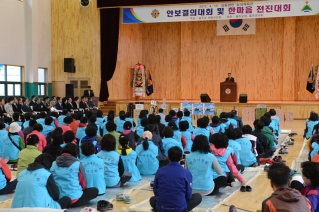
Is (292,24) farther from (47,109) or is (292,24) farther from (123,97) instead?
(47,109)

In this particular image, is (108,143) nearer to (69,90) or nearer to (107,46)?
(69,90)

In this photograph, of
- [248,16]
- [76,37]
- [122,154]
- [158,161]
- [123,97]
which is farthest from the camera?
[123,97]

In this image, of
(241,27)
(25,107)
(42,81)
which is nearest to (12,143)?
(25,107)

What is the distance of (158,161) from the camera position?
6.96 metres

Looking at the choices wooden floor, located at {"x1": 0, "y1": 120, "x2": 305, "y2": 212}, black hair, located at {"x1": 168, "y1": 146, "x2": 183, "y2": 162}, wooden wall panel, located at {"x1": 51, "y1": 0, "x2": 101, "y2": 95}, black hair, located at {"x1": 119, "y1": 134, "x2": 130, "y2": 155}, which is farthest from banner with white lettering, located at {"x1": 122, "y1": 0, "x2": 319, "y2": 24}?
black hair, located at {"x1": 168, "y1": 146, "x2": 183, "y2": 162}

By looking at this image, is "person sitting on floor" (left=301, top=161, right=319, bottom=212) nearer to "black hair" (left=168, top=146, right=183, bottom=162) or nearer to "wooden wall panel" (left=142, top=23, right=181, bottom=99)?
"black hair" (left=168, top=146, right=183, bottom=162)

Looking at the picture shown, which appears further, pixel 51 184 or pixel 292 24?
pixel 292 24

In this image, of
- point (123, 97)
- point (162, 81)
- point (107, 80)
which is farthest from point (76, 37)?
point (162, 81)

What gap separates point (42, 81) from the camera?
707 inches

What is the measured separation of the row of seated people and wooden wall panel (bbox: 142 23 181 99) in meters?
4.78

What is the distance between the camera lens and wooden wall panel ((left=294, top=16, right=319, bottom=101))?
18.5 m

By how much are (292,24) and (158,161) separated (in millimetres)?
13569

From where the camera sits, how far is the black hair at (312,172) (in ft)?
10.3

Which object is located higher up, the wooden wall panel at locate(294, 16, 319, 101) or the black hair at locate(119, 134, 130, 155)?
the wooden wall panel at locate(294, 16, 319, 101)
